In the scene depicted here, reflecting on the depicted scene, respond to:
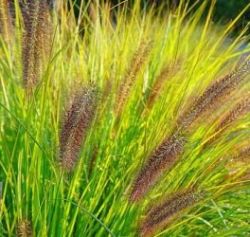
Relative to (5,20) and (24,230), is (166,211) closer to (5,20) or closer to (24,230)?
(24,230)

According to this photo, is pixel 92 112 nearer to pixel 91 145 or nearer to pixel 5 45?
pixel 91 145

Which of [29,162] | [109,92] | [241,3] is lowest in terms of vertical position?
[241,3]

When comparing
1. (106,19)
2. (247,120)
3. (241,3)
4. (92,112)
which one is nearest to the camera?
(92,112)

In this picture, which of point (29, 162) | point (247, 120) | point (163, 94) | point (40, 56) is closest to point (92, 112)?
point (40, 56)

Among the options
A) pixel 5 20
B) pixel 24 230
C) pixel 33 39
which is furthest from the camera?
pixel 5 20

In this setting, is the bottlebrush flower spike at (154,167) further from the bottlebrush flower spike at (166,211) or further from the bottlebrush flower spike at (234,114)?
the bottlebrush flower spike at (234,114)

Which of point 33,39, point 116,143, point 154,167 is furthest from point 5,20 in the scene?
point 154,167
